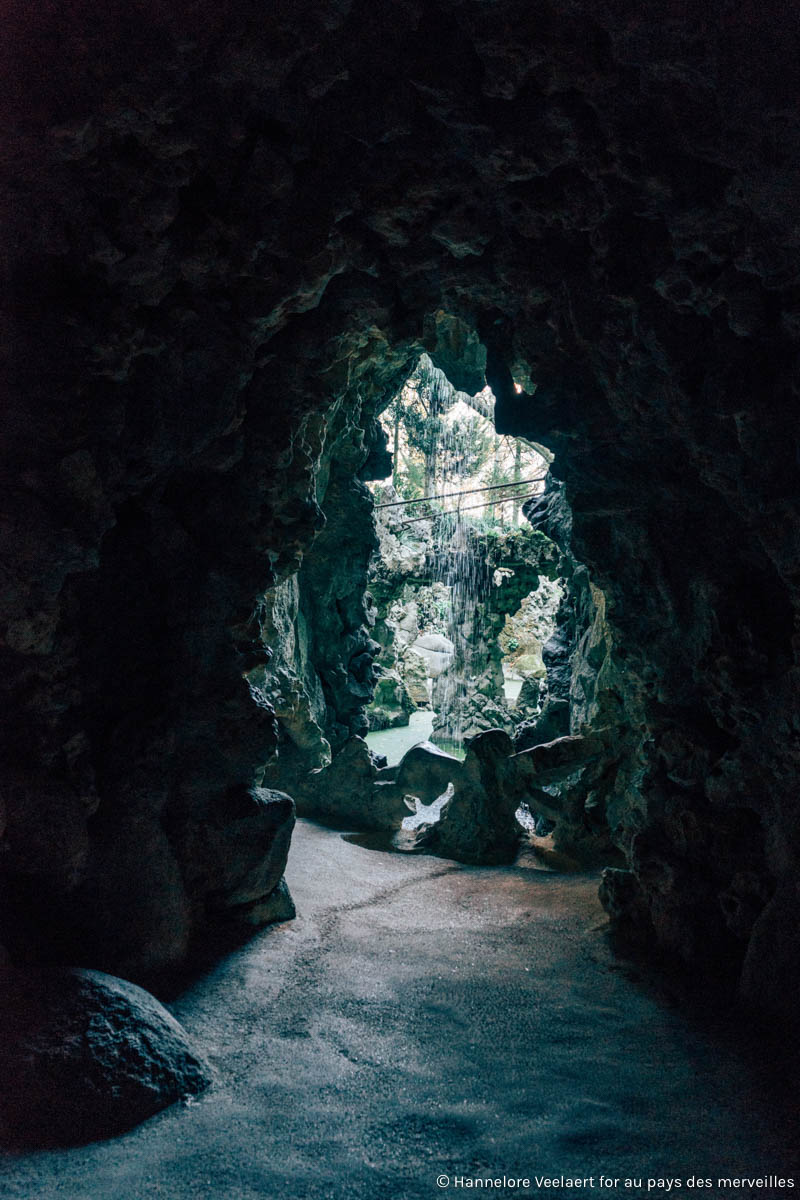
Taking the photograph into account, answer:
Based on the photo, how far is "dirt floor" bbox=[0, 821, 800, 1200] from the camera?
7.70 ft

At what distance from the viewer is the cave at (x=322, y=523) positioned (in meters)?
2.36

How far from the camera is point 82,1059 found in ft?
8.69

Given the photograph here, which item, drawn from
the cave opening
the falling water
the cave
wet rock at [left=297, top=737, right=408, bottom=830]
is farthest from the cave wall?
the falling water

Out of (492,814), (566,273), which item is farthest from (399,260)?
(492,814)

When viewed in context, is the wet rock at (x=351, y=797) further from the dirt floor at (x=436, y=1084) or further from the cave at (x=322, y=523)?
the dirt floor at (x=436, y=1084)

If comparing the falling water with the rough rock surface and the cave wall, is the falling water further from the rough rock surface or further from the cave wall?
the rough rock surface

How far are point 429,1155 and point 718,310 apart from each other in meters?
3.66

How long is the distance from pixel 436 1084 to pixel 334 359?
3.91 meters

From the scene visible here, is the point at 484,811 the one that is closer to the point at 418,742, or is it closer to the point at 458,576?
the point at 418,742

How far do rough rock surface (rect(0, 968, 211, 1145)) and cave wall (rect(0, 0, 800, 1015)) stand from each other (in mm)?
371

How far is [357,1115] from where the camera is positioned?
275 cm

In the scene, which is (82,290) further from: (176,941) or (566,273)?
(176,941)

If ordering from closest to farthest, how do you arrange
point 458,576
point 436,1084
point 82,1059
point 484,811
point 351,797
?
point 82,1059
point 436,1084
point 484,811
point 351,797
point 458,576

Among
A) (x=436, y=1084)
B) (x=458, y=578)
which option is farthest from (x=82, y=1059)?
(x=458, y=578)
